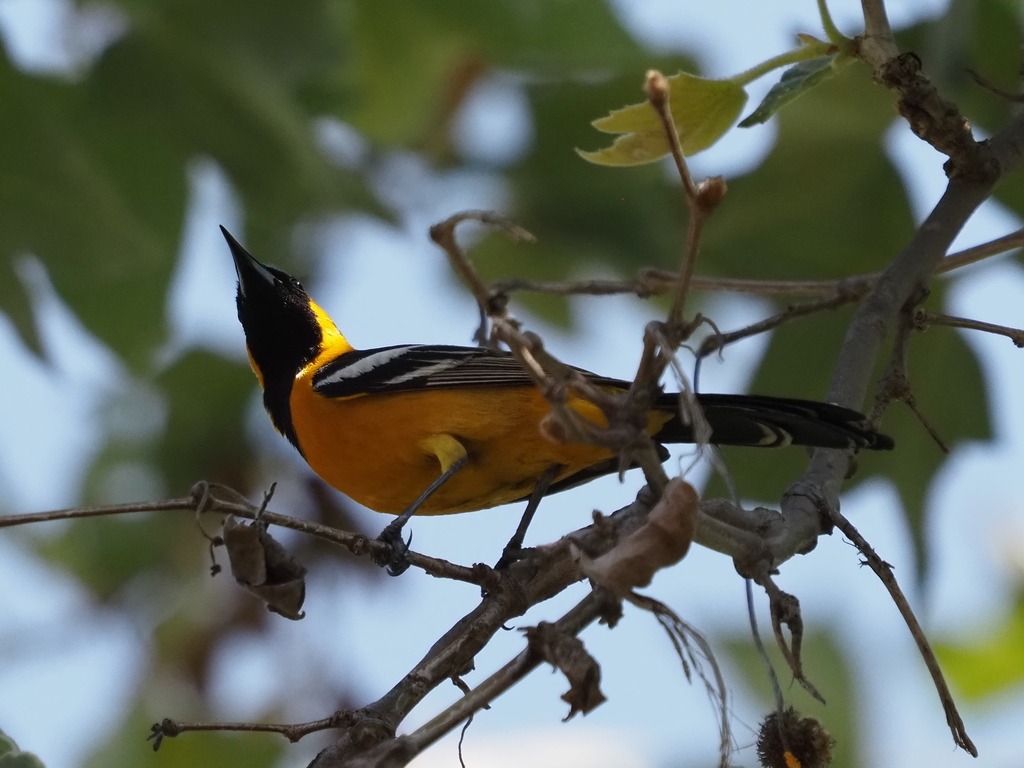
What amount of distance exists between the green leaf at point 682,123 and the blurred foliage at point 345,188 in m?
0.95

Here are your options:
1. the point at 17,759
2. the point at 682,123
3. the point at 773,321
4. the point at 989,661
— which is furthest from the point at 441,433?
the point at 989,661

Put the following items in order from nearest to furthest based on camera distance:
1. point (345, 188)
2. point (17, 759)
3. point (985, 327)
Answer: point (17, 759)
point (985, 327)
point (345, 188)

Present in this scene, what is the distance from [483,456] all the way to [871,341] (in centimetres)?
139

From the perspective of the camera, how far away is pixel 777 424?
2652 mm

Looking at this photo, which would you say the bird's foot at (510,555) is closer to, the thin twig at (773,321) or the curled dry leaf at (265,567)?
the thin twig at (773,321)

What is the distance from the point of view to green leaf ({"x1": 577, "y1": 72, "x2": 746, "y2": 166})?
1711 mm

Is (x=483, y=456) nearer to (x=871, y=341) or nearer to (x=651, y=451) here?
(x=871, y=341)

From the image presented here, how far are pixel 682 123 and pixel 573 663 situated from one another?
98cm

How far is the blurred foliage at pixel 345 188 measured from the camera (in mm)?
3086

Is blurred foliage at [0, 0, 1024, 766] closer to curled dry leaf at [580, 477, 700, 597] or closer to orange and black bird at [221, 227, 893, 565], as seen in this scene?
orange and black bird at [221, 227, 893, 565]

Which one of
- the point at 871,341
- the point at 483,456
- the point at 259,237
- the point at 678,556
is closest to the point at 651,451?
the point at 678,556

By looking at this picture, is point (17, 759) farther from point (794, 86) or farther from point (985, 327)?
point (985, 327)

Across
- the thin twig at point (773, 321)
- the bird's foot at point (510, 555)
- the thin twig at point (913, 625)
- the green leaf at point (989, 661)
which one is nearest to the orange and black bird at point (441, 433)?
the bird's foot at point (510, 555)

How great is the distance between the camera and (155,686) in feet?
16.5
